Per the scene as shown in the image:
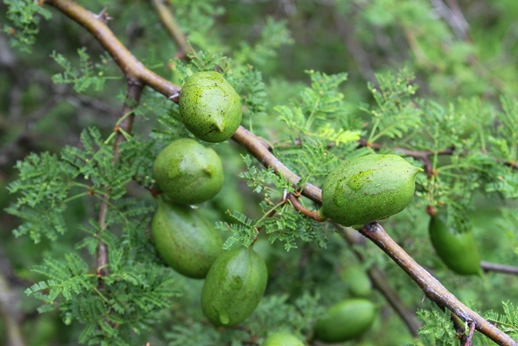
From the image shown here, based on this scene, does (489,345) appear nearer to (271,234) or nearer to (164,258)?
(271,234)

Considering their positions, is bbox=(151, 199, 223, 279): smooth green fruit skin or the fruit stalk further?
bbox=(151, 199, 223, 279): smooth green fruit skin

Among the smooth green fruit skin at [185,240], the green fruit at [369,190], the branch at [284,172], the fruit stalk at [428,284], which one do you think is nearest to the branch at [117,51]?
the branch at [284,172]

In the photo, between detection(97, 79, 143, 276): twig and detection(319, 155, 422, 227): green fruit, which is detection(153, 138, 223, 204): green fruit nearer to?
detection(97, 79, 143, 276): twig

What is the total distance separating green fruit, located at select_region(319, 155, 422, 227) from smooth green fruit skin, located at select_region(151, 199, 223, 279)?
0.44 metres

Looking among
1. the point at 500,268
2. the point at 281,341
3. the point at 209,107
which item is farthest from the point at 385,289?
the point at 209,107

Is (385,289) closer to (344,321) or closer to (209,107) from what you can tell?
(344,321)

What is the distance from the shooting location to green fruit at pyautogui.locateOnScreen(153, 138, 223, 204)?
150 cm

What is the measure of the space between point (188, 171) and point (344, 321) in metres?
1.07

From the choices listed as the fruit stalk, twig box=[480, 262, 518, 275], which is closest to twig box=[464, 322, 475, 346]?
the fruit stalk

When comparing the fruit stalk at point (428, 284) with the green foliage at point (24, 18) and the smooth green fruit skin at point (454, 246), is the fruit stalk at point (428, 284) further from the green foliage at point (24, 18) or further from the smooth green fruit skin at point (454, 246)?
the green foliage at point (24, 18)

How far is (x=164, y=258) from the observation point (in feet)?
5.37

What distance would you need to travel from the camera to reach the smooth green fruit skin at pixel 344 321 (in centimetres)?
222

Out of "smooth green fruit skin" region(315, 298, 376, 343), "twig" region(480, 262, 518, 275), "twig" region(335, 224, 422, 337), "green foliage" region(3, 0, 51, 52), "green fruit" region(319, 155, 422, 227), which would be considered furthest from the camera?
"twig" region(335, 224, 422, 337)

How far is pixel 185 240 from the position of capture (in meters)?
1.58
